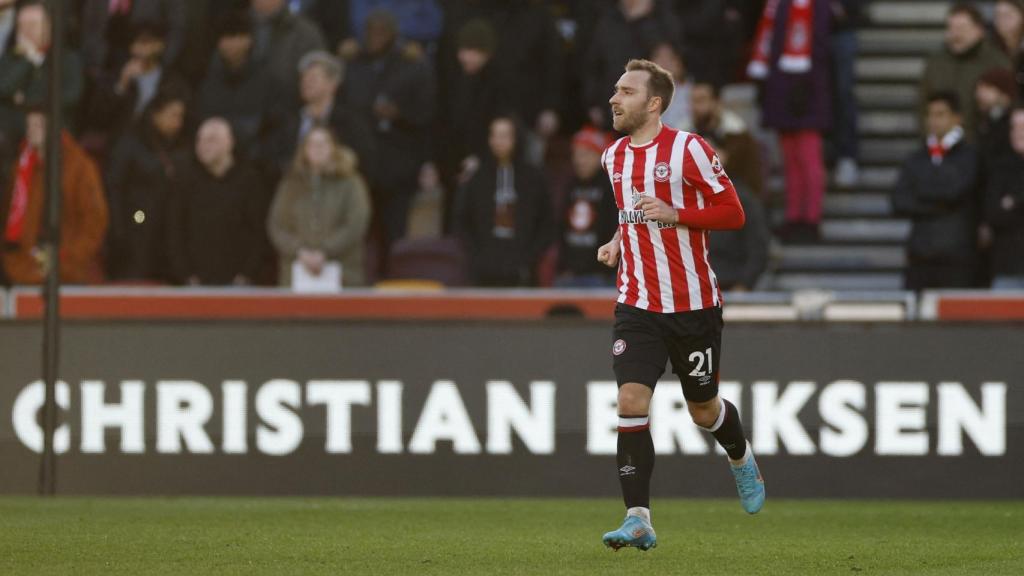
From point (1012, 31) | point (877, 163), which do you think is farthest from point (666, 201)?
point (877, 163)

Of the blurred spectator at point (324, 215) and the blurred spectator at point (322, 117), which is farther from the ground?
the blurred spectator at point (322, 117)

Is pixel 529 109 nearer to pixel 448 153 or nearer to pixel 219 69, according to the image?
pixel 448 153

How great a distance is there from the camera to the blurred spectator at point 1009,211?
13594 millimetres

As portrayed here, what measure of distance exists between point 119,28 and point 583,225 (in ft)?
15.1

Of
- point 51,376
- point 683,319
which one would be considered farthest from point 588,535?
point 51,376

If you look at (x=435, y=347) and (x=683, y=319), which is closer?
(x=683, y=319)

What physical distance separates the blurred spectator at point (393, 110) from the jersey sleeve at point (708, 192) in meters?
6.94

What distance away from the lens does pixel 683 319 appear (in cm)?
863

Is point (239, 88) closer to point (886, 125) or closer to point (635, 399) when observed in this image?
point (886, 125)

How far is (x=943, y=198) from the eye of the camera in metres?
13.8

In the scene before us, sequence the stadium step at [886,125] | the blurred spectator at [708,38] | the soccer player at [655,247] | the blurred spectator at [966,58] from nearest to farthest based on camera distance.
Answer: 1. the soccer player at [655,247]
2. the blurred spectator at [966,58]
3. the blurred spectator at [708,38]
4. the stadium step at [886,125]

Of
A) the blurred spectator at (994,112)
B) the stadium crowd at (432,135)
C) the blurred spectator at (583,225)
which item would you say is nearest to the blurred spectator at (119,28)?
the stadium crowd at (432,135)

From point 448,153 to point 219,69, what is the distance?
6.29 feet

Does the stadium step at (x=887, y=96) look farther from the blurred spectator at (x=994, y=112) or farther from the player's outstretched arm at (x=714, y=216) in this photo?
the player's outstretched arm at (x=714, y=216)
